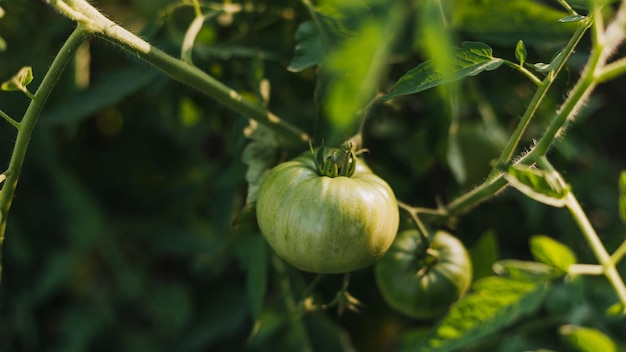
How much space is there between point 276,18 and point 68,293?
3.92 ft

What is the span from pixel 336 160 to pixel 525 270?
319 millimetres

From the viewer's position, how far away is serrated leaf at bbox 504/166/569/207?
0.88m

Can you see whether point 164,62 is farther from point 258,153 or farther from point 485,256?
point 485,256

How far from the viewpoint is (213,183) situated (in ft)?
5.65

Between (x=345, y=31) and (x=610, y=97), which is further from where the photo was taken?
(x=610, y=97)

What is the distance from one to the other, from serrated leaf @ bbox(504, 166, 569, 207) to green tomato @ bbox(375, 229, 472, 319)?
1.04 ft

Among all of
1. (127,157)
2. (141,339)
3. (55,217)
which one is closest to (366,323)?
(141,339)

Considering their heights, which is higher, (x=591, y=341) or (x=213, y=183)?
(x=591, y=341)

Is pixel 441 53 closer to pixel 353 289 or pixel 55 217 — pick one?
pixel 353 289

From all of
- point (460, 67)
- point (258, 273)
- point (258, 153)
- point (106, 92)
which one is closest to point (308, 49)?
point (258, 153)

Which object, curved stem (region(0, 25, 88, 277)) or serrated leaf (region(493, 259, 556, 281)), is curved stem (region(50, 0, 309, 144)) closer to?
curved stem (region(0, 25, 88, 277))

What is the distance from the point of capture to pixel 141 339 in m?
2.04

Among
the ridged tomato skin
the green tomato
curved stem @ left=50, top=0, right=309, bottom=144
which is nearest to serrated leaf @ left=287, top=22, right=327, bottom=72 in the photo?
curved stem @ left=50, top=0, right=309, bottom=144

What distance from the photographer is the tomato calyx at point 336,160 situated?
40.8 inches
